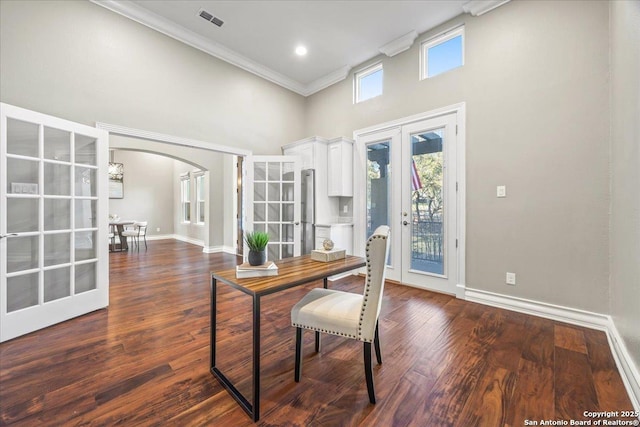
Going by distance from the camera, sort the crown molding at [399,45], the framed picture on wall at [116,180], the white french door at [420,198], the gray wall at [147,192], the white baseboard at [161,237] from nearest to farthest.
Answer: the white french door at [420,198] → the crown molding at [399,45] → the framed picture on wall at [116,180] → the gray wall at [147,192] → the white baseboard at [161,237]

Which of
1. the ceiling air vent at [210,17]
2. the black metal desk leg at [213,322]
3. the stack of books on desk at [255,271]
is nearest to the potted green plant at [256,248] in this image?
the stack of books on desk at [255,271]

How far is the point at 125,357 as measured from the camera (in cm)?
198

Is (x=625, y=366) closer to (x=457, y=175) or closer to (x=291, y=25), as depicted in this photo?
(x=457, y=175)

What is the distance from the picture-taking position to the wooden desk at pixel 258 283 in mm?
1380

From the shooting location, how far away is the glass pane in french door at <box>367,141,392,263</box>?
157 inches

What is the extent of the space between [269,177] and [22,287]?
3.03 m

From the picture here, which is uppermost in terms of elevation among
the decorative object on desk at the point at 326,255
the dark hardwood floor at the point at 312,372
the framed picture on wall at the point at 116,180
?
the framed picture on wall at the point at 116,180

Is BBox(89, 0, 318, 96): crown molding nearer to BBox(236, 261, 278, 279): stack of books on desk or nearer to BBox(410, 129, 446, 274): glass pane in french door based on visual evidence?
BBox(410, 129, 446, 274): glass pane in french door

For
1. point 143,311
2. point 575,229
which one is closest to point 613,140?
point 575,229

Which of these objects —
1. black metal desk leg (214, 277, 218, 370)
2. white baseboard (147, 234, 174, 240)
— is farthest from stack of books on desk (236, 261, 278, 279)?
white baseboard (147, 234, 174, 240)

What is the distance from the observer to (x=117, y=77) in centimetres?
303

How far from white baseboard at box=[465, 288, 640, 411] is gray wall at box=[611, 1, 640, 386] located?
78 mm

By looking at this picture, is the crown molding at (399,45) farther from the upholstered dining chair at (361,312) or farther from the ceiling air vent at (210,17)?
the upholstered dining chair at (361,312)

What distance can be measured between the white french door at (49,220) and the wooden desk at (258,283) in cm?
198
